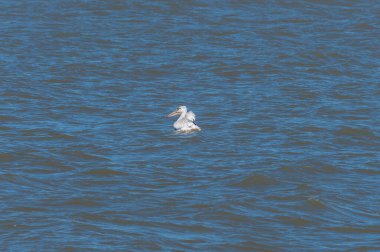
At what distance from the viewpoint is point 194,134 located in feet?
75.4

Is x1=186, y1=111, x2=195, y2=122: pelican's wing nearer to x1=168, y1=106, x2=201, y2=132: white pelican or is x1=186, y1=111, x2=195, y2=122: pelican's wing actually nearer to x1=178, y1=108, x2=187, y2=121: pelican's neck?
x1=168, y1=106, x2=201, y2=132: white pelican

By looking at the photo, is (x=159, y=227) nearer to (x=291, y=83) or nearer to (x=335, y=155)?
(x=335, y=155)

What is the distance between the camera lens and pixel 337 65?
29438 mm

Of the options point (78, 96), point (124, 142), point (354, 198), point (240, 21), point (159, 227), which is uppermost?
point (240, 21)

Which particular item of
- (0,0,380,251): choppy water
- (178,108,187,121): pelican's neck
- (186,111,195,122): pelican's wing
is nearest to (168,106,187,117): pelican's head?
(178,108,187,121): pelican's neck

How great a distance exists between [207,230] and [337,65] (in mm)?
13723

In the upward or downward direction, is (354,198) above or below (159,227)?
above

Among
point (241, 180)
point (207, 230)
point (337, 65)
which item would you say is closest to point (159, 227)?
point (207, 230)

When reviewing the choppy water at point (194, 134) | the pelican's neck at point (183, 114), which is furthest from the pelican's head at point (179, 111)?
the choppy water at point (194, 134)

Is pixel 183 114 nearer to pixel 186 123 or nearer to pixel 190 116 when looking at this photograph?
pixel 190 116

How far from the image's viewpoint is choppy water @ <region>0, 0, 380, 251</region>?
17.0m

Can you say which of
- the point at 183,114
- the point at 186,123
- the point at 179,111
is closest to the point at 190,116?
the point at 186,123

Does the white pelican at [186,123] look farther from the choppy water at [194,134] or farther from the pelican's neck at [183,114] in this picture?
the choppy water at [194,134]

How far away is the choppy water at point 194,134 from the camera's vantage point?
55.6 ft
